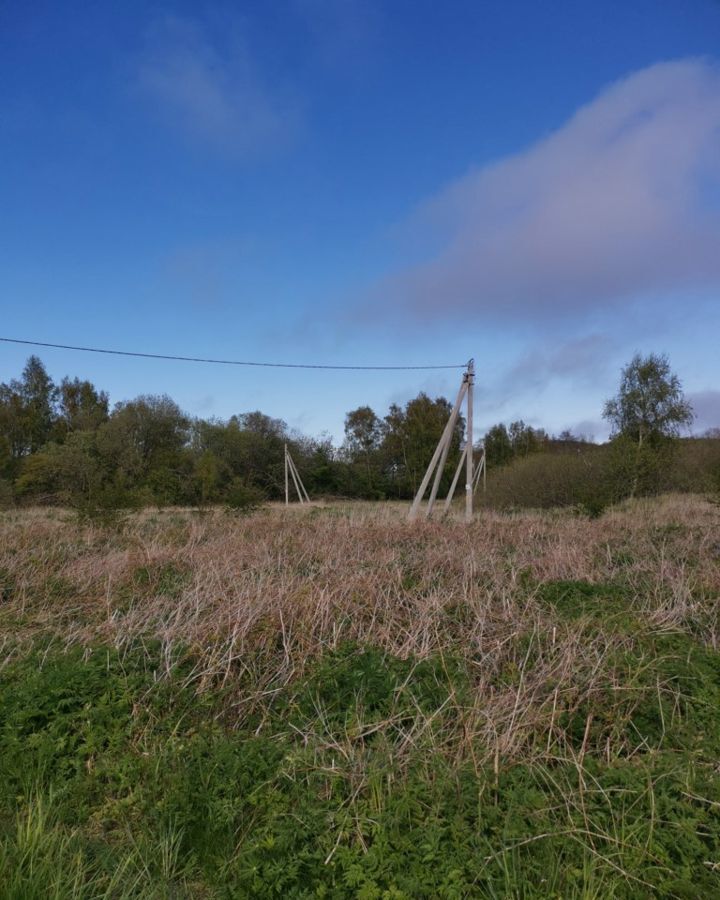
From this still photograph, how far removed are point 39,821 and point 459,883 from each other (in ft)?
5.98

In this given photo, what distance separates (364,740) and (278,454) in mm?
42871

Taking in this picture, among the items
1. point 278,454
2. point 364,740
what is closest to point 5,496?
point 278,454

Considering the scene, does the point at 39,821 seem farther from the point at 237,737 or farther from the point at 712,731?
the point at 712,731

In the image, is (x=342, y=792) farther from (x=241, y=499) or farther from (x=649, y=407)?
(x=649, y=407)

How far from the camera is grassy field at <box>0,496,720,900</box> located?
2430 millimetres

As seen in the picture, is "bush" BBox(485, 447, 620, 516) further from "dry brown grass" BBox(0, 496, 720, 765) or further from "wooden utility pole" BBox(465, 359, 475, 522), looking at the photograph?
"dry brown grass" BBox(0, 496, 720, 765)

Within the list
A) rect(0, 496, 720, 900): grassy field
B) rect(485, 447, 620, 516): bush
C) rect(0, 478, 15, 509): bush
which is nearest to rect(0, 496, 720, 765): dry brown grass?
rect(0, 496, 720, 900): grassy field

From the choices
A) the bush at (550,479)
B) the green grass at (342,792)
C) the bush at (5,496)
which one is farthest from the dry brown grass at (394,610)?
the bush at (5,496)

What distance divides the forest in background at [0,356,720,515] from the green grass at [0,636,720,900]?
21865 millimetres

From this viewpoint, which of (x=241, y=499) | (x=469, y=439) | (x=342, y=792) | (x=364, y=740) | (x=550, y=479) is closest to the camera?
(x=342, y=792)

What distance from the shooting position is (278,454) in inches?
1802

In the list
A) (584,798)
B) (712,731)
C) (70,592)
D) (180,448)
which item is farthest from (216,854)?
(180,448)

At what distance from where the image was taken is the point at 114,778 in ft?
10.5

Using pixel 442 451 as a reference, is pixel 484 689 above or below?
below
